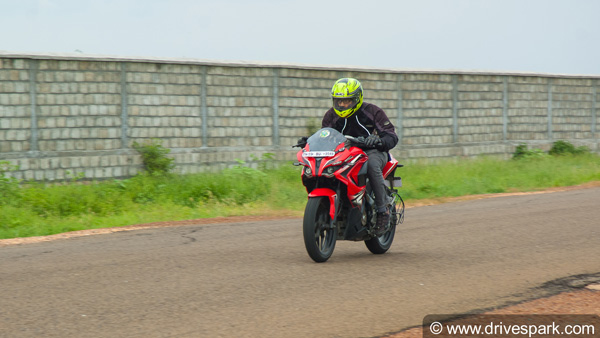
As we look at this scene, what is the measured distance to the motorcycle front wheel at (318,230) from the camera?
7.20 m

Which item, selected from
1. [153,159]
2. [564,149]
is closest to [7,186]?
[153,159]

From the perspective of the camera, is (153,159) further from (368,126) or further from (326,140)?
(326,140)

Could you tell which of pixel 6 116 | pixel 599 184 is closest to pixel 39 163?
pixel 6 116

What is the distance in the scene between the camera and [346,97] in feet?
25.6

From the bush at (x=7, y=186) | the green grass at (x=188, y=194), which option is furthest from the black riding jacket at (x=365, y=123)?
the bush at (x=7, y=186)

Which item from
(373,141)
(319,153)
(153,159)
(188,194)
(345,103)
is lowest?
(188,194)

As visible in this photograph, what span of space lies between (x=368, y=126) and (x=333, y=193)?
991 mm

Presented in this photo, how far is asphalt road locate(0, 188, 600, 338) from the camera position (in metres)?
5.27

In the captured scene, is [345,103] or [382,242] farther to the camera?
[382,242]

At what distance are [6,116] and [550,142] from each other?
19286mm

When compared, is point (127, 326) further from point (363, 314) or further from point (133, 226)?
point (133, 226)

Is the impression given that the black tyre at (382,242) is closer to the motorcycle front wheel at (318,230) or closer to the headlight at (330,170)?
the motorcycle front wheel at (318,230)

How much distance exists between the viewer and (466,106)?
82.0 feet

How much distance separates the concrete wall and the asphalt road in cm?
645
